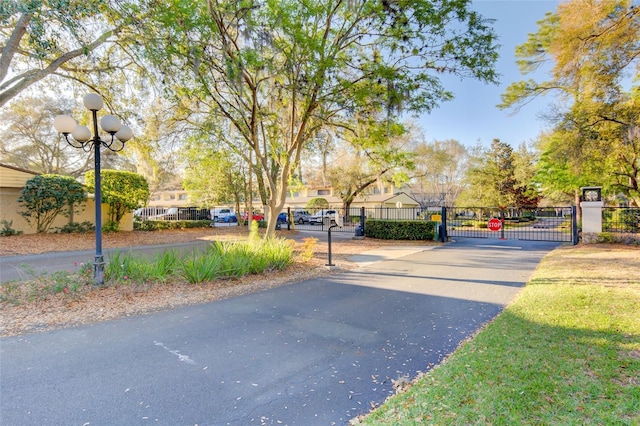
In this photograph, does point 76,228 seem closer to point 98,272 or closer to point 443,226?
point 98,272

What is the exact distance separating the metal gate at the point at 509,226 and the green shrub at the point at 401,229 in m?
0.68

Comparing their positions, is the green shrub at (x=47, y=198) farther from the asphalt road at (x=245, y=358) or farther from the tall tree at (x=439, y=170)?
the tall tree at (x=439, y=170)

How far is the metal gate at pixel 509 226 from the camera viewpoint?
14.5 m

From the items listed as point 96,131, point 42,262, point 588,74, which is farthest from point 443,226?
point 42,262

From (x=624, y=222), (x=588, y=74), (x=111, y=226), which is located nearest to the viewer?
(x=588, y=74)

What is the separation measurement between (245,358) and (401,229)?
11.7 metres

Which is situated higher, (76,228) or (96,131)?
(96,131)

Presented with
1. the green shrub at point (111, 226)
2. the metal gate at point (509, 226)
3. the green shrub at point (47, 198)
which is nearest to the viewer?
the green shrub at point (47, 198)

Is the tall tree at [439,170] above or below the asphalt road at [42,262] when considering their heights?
above

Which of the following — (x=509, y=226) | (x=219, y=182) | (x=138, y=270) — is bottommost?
(x=509, y=226)

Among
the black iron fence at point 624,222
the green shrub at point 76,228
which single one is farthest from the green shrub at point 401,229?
the green shrub at point 76,228

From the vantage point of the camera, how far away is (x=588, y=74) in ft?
30.5

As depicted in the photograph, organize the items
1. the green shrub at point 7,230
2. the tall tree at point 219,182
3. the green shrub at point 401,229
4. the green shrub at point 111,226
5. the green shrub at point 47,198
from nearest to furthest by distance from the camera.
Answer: the green shrub at point 47,198 < the green shrub at point 7,230 < the green shrub at point 401,229 < the green shrub at point 111,226 < the tall tree at point 219,182

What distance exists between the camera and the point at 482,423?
209 cm
